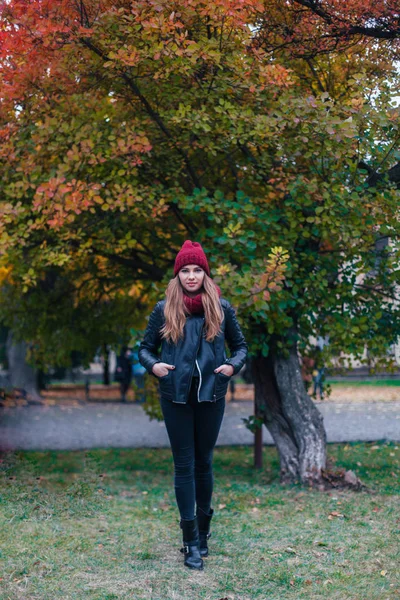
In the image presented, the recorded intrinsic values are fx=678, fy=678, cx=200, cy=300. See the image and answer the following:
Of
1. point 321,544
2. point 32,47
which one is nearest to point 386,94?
point 32,47

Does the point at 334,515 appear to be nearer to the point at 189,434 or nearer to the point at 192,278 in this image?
the point at 189,434

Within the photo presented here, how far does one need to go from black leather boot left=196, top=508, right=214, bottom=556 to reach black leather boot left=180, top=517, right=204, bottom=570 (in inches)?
5.7

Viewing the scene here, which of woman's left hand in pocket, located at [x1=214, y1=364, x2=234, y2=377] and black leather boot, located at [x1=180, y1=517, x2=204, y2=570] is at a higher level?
woman's left hand in pocket, located at [x1=214, y1=364, x2=234, y2=377]

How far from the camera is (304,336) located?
670 centimetres

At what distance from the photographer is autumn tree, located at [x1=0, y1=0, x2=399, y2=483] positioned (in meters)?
5.36

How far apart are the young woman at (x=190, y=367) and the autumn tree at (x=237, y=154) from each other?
116cm

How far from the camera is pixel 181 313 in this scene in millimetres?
4047

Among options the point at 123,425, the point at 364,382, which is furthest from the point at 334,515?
the point at 364,382

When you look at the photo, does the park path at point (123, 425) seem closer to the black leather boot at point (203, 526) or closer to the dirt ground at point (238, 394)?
the dirt ground at point (238, 394)

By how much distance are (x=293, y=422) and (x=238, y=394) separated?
37.0 feet

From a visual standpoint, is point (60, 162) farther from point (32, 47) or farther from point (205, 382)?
point (205, 382)

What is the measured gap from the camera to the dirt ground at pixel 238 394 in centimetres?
1672

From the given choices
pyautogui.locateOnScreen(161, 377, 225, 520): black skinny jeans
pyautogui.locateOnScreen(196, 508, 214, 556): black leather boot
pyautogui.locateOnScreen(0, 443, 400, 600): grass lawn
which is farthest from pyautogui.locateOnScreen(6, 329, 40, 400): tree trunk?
pyautogui.locateOnScreen(161, 377, 225, 520): black skinny jeans

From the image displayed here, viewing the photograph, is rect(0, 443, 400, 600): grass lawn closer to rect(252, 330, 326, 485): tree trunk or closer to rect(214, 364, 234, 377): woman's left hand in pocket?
rect(252, 330, 326, 485): tree trunk
